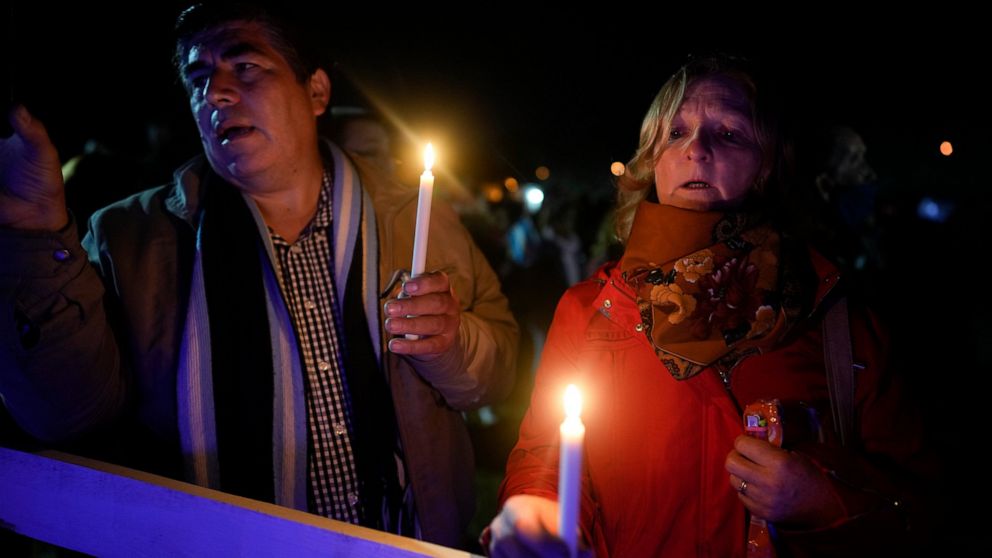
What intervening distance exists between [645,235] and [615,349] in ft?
1.23

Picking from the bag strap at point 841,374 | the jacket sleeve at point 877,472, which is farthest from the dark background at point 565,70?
the bag strap at point 841,374

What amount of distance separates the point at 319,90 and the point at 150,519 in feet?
5.97

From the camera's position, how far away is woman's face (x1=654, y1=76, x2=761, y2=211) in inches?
66.9

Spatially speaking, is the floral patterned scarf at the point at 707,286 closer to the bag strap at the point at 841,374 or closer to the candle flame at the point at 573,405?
the bag strap at the point at 841,374

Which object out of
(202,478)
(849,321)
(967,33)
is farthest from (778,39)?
(202,478)

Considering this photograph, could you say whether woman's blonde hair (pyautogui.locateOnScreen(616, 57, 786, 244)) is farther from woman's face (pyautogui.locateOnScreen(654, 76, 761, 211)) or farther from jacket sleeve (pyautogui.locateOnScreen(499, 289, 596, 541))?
jacket sleeve (pyautogui.locateOnScreen(499, 289, 596, 541))

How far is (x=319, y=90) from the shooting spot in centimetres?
244

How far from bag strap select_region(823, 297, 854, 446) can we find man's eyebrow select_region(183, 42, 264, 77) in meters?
2.22

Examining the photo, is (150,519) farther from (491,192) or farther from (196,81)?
(491,192)

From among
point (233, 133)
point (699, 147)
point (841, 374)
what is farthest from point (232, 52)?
point (841, 374)

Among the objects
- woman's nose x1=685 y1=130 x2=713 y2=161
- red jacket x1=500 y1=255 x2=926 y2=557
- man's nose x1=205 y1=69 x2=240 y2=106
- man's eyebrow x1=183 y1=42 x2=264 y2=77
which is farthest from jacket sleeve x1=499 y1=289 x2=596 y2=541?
man's eyebrow x1=183 y1=42 x2=264 y2=77

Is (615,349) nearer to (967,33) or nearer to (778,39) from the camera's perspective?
(778,39)

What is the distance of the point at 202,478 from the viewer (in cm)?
181

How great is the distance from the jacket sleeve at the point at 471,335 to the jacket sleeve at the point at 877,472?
1064mm
